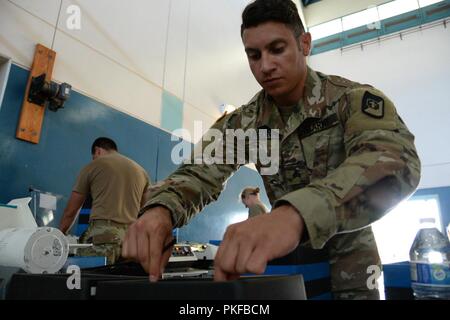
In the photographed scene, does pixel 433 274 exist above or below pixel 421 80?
below

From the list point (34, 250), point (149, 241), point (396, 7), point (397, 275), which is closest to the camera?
point (149, 241)

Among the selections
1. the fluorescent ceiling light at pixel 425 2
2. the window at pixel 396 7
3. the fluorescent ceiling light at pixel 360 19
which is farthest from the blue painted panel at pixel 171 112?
the fluorescent ceiling light at pixel 425 2

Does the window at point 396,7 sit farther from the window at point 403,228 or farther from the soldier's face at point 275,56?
the soldier's face at point 275,56

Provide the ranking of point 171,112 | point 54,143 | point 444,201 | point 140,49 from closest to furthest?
point 54,143, point 140,49, point 171,112, point 444,201

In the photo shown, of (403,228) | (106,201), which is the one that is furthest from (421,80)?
(106,201)

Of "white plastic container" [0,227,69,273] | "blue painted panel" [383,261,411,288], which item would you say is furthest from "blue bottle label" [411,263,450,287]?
"white plastic container" [0,227,69,273]

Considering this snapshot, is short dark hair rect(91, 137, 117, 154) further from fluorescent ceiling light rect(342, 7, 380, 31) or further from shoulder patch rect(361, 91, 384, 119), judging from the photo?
fluorescent ceiling light rect(342, 7, 380, 31)

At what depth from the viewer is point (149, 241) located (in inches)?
19.3

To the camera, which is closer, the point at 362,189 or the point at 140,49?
the point at 362,189

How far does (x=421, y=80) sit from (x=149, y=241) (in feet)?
15.9

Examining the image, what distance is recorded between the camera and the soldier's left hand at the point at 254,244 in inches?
12.3

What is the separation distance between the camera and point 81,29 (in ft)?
6.46

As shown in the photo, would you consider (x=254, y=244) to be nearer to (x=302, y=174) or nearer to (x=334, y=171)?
(x=334, y=171)

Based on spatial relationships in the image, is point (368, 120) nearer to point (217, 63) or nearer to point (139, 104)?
point (139, 104)
